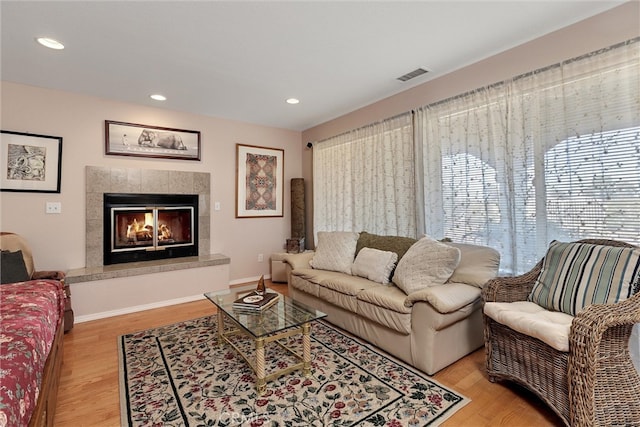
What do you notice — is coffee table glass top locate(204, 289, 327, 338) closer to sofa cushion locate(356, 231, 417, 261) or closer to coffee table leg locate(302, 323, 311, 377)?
coffee table leg locate(302, 323, 311, 377)

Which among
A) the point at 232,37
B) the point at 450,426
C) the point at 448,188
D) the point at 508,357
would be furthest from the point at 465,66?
the point at 450,426

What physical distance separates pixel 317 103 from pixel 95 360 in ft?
11.1

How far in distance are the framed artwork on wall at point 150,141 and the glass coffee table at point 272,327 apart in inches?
93.8

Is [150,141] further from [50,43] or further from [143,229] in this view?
[50,43]

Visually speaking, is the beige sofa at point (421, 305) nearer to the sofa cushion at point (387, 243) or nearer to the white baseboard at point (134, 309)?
the sofa cushion at point (387, 243)

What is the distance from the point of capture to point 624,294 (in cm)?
162

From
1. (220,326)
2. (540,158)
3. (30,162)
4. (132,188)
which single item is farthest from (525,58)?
(30,162)

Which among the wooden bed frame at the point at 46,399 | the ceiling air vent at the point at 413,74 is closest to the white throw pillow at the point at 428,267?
the ceiling air vent at the point at 413,74

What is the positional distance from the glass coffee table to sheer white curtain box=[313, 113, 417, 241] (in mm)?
1621

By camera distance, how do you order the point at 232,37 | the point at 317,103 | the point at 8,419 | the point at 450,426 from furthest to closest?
the point at 317,103 → the point at 232,37 → the point at 450,426 → the point at 8,419

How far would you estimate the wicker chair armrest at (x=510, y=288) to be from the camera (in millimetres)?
2006

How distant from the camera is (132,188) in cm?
369

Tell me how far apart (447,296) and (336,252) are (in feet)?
4.72

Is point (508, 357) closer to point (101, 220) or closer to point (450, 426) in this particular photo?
point (450, 426)
